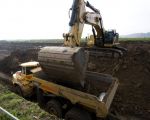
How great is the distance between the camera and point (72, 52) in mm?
9891

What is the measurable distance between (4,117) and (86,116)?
9.20 feet

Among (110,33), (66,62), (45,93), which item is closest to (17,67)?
(110,33)

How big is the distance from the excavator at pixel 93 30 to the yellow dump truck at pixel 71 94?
191 centimetres

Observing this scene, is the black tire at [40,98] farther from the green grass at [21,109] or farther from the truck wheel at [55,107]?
the green grass at [21,109]

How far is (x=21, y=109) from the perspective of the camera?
33.6ft

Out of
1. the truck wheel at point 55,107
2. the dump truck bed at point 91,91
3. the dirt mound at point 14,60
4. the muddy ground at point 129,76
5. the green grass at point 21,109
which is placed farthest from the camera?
the dirt mound at point 14,60

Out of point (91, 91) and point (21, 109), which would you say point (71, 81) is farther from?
point (21, 109)

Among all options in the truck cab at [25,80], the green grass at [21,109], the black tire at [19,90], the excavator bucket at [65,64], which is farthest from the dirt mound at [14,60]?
the excavator bucket at [65,64]

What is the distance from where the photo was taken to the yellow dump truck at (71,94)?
918cm

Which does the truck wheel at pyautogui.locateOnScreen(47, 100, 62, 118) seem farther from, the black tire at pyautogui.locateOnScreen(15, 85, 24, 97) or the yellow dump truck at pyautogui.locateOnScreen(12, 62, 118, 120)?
the black tire at pyautogui.locateOnScreen(15, 85, 24, 97)

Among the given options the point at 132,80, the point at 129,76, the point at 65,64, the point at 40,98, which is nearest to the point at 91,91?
the point at 65,64

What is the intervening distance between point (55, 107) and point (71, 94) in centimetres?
127

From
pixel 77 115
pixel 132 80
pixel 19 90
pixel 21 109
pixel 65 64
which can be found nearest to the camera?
pixel 77 115

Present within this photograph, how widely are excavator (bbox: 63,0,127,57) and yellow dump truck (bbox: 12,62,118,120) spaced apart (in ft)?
6.25
